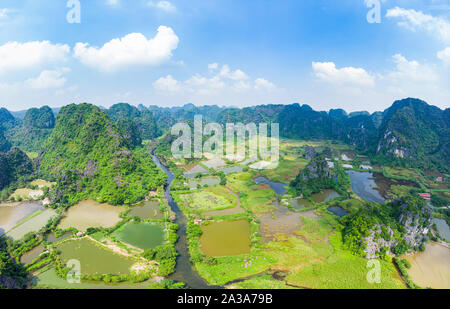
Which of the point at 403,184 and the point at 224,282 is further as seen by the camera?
the point at 403,184

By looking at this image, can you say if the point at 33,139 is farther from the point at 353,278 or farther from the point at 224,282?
the point at 353,278

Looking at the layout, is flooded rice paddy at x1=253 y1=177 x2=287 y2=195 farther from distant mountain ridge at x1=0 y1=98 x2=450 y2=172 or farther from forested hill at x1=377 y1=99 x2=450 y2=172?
forested hill at x1=377 y1=99 x2=450 y2=172

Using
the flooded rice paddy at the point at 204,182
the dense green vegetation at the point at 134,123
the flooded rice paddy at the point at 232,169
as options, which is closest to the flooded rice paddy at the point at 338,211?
the flooded rice paddy at the point at 204,182

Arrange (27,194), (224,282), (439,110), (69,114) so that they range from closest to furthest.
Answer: (224,282), (27,194), (69,114), (439,110)

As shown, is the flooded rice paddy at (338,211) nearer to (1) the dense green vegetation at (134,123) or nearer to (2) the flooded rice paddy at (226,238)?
(2) the flooded rice paddy at (226,238)

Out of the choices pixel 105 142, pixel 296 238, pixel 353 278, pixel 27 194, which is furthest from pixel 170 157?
pixel 353 278

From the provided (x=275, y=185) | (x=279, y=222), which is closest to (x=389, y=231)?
(x=279, y=222)
